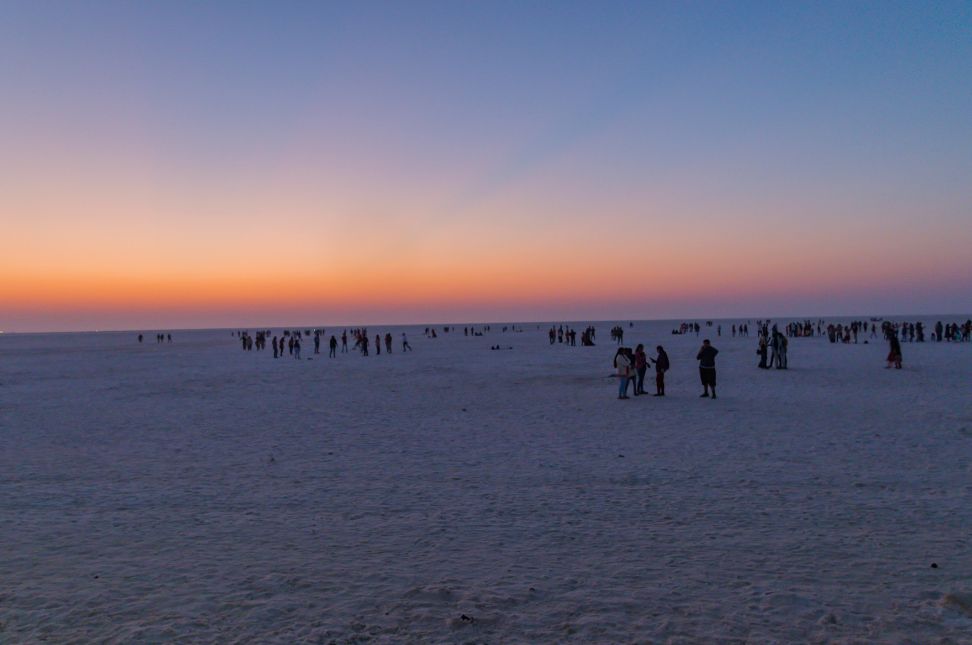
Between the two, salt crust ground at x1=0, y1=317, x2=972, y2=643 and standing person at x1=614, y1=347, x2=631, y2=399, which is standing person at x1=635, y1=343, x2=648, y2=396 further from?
salt crust ground at x1=0, y1=317, x2=972, y2=643

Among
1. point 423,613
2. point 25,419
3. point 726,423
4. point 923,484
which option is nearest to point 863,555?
point 923,484

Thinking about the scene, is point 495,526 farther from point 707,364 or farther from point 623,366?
point 707,364

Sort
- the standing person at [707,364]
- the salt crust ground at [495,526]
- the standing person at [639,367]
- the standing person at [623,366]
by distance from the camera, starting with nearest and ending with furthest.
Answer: the salt crust ground at [495,526]
the standing person at [707,364]
the standing person at [623,366]
the standing person at [639,367]

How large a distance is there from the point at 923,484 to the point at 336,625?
825 centimetres

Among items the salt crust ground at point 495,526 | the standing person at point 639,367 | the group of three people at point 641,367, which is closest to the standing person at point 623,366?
the group of three people at point 641,367

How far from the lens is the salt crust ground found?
5.57 metres

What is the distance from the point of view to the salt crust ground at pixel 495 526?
18.3 feet

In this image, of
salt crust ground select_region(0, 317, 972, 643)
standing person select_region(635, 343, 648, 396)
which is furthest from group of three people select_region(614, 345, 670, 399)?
salt crust ground select_region(0, 317, 972, 643)

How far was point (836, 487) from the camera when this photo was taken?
380 inches

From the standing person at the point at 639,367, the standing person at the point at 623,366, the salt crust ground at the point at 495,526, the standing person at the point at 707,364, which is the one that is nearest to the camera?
the salt crust ground at the point at 495,526

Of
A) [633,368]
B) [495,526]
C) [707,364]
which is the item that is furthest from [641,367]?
[495,526]

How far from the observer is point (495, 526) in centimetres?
812

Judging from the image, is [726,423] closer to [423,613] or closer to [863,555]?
[863,555]

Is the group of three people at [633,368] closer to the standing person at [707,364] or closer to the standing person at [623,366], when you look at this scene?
the standing person at [623,366]
